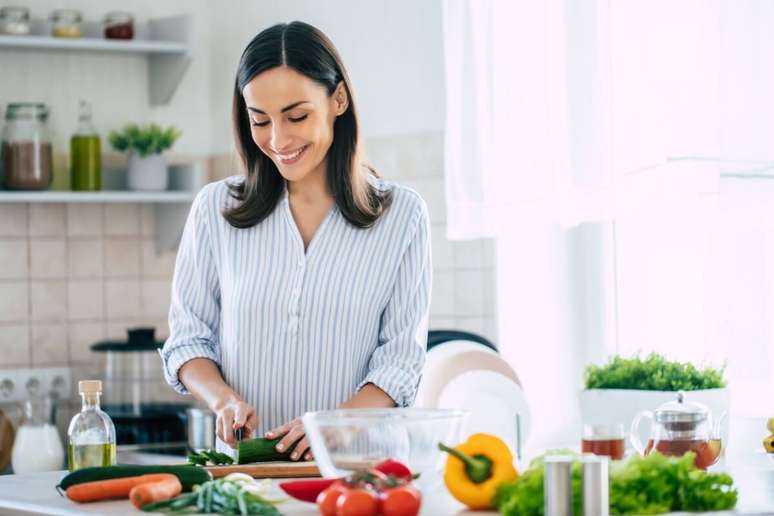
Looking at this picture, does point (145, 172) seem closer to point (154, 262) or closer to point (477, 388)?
point (154, 262)

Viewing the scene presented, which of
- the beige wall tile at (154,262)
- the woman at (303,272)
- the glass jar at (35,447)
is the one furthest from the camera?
the beige wall tile at (154,262)

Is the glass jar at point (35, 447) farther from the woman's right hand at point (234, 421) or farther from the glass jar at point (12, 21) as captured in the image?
the woman's right hand at point (234, 421)

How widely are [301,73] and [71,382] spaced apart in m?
2.01

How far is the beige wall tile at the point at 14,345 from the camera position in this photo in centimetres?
395

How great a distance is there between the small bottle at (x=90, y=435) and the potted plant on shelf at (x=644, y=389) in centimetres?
89

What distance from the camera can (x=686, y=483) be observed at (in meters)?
1.71

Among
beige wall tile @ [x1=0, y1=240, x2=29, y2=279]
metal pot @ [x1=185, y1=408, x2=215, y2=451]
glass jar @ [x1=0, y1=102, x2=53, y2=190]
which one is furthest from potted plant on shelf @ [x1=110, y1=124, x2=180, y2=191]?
metal pot @ [x1=185, y1=408, x2=215, y2=451]

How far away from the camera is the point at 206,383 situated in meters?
2.31

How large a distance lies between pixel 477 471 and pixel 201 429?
208 cm

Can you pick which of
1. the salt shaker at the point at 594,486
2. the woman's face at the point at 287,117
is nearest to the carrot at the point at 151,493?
the salt shaker at the point at 594,486

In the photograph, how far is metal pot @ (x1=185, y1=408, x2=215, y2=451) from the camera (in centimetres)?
369

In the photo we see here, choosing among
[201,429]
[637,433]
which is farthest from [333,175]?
[201,429]

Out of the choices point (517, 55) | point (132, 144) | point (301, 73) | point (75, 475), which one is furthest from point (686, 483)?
point (132, 144)

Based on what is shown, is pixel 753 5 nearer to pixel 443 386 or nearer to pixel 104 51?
pixel 443 386
